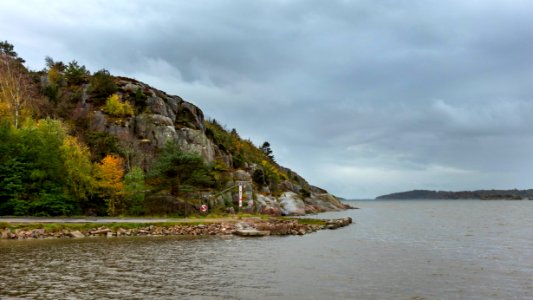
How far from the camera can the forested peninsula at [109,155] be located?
58.5m

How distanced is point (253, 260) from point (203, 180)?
1562 inches

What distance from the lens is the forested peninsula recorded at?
192 feet

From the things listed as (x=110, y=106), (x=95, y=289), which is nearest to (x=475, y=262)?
(x=95, y=289)

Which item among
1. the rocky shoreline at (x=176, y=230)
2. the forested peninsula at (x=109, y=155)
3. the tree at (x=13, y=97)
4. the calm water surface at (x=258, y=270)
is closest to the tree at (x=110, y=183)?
the forested peninsula at (x=109, y=155)

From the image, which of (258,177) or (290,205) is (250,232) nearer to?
(290,205)

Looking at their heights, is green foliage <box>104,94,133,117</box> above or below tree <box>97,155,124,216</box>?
above

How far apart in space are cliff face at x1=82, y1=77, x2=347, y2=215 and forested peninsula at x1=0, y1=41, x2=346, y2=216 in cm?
23

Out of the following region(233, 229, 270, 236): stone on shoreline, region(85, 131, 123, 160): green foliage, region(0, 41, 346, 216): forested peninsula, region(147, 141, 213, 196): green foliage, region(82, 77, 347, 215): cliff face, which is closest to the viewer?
region(233, 229, 270, 236): stone on shoreline

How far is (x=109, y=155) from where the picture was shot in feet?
240

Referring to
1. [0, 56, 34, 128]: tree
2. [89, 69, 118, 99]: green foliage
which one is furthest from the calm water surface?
[89, 69, 118, 99]: green foliage

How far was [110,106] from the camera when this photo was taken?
305ft

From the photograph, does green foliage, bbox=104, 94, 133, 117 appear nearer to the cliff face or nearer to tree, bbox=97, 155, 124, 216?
the cliff face

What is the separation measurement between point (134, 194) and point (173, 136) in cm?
2724

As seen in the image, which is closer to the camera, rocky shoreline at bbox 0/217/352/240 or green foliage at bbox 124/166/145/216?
rocky shoreline at bbox 0/217/352/240
